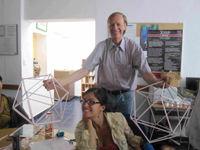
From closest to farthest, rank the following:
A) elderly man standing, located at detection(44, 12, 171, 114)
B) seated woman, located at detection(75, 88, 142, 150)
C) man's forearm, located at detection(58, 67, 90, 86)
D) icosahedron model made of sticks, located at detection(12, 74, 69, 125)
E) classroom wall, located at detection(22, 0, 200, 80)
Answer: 1. icosahedron model made of sticks, located at detection(12, 74, 69, 125)
2. seated woman, located at detection(75, 88, 142, 150)
3. man's forearm, located at detection(58, 67, 90, 86)
4. elderly man standing, located at detection(44, 12, 171, 114)
5. classroom wall, located at detection(22, 0, 200, 80)

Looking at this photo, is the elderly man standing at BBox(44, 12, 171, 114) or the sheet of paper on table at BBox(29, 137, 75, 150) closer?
the sheet of paper on table at BBox(29, 137, 75, 150)

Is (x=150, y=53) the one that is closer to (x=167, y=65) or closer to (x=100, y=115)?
(x=167, y=65)

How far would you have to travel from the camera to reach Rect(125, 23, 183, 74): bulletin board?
3.23 m

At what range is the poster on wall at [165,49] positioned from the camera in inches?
128

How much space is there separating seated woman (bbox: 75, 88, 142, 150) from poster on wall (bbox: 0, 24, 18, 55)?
3028 millimetres

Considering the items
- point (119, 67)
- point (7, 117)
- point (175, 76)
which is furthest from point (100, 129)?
point (175, 76)

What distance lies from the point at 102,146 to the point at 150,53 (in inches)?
93.0

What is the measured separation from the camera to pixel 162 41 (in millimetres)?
3271

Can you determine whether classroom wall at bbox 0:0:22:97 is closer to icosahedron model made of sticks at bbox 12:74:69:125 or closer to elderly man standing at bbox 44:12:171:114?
icosahedron model made of sticks at bbox 12:74:69:125

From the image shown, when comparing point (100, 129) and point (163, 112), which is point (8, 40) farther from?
point (163, 112)

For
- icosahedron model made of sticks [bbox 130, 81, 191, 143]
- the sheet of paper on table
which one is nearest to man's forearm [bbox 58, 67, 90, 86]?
the sheet of paper on table

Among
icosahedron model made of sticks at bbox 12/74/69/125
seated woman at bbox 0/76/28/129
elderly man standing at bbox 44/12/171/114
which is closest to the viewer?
icosahedron model made of sticks at bbox 12/74/69/125

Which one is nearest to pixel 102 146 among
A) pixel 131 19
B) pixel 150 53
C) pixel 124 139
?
pixel 124 139

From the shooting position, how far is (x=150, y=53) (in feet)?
10.9
